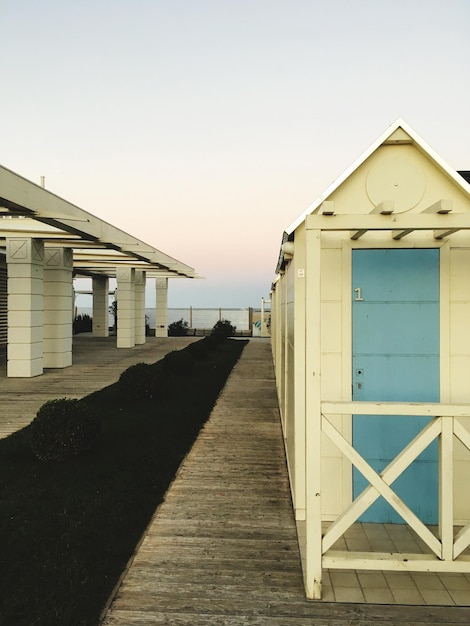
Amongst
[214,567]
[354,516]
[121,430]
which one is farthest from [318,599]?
[121,430]

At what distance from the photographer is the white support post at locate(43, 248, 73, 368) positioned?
14.4 m

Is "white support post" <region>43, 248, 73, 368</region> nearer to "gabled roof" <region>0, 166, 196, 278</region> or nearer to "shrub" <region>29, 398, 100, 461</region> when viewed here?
"gabled roof" <region>0, 166, 196, 278</region>

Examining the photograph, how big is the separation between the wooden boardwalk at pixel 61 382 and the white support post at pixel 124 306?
1318 mm

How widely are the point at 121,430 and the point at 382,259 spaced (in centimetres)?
534

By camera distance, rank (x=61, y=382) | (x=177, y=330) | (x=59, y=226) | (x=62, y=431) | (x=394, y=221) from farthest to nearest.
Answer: (x=177, y=330) < (x=61, y=382) < (x=59, y=226) < (x=62, y=431) < (x=394, y=221)

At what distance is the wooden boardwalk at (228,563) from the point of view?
2861 mm

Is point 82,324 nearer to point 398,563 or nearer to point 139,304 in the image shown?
point 139,304

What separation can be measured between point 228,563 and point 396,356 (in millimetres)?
2452

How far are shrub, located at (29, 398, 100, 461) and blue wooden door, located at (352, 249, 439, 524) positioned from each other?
3.76 meters

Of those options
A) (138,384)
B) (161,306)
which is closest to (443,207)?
(138,384)

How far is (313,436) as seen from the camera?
310cm

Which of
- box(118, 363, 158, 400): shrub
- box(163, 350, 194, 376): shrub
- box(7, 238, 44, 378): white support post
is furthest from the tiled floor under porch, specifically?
box(7, 238, 44, 378): white support post

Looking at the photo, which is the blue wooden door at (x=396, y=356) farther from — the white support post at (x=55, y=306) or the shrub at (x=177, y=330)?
the shrub at (x=177, y=330)

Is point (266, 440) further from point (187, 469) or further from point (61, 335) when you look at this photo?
point (61, 335)
